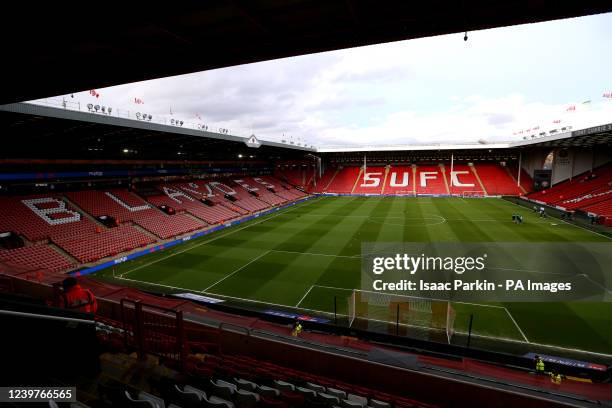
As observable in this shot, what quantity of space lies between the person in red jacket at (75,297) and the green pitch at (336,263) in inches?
370

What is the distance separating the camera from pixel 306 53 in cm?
539

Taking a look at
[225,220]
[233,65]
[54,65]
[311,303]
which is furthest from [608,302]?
[225,220]

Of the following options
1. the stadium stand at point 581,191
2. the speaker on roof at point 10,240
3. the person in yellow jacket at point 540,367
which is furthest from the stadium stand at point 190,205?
the stadium stand at point 581,191

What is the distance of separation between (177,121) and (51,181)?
40.8 ft

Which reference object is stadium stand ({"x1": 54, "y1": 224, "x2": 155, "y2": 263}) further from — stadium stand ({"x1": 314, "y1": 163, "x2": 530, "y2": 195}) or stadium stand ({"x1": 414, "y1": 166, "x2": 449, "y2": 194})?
stadium stand ({"x1": 414, "y1": 166, "x2": 449, "y2": 194})

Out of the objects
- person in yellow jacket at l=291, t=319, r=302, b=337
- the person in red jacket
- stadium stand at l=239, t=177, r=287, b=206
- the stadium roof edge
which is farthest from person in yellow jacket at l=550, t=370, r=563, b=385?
stadium stand at l=239, t=177, r=287, b=206

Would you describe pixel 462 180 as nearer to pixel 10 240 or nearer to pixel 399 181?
pixel 399 181

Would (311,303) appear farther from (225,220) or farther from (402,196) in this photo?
(402,196)

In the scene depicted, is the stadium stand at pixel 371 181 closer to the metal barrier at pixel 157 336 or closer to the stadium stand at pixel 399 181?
the stadium stand at pixel 399 181

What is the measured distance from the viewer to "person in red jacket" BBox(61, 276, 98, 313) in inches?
214

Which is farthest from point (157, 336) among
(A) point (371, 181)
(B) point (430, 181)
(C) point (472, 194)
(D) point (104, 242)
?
(B) point (430, 181)

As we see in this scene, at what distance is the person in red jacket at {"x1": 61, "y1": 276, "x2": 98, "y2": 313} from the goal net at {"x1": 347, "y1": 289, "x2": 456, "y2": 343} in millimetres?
9078

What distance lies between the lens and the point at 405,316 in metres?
12.6

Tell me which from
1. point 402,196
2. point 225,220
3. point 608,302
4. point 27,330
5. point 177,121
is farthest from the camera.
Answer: point 402,196
